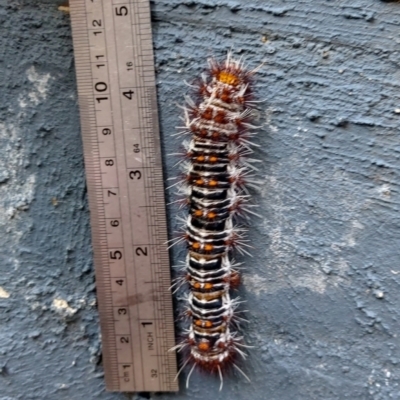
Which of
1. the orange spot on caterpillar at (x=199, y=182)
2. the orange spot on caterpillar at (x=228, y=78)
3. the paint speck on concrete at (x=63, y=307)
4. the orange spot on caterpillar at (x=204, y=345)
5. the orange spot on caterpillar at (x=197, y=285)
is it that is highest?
the orange spot on caterpillar at (x=228, y=78)

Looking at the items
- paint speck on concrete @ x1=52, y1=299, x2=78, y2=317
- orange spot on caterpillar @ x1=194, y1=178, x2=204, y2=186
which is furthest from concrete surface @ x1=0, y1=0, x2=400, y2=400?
orange spot on caterpillar @ x1=194, y1=178, x2=204, y2=186

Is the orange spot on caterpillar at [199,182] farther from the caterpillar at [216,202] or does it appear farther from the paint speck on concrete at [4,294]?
the paint speck on concrete at [4,294]

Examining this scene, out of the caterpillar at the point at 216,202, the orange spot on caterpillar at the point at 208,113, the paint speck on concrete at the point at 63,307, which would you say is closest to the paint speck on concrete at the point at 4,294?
the paint speck on concrete at the point at 63,307

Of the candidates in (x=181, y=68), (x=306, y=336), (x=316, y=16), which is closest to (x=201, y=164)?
(x=181, y=68)

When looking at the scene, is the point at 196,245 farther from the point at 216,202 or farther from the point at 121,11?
the point at 121,11

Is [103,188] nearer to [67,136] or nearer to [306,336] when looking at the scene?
[67,136]

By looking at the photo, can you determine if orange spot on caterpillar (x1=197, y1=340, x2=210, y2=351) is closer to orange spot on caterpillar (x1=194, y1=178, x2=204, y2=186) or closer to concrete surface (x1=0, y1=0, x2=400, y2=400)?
concrete surface (x1=0, y1=0, x2=400, y2=400)

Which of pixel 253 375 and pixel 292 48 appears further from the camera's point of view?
pixel 253 375

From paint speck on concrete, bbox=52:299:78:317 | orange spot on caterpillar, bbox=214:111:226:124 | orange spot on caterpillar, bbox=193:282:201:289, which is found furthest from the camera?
paint speck on concrete, bbox=52:299:78:317
